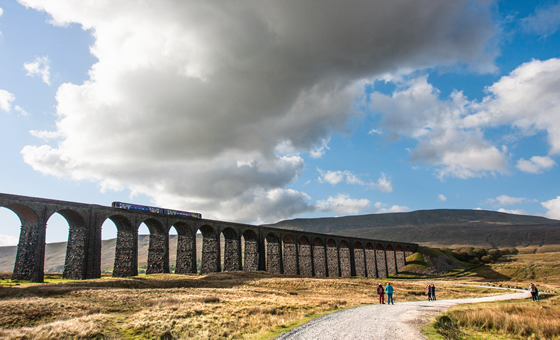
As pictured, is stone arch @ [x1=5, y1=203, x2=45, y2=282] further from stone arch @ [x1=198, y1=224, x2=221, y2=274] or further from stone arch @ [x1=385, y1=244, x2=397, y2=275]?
stone arch @ [x1=385, y1=244, x2=397, y2=275]

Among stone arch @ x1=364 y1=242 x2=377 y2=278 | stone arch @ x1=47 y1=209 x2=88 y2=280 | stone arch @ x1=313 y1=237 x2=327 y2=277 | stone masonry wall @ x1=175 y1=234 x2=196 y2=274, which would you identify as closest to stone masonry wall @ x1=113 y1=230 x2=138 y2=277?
stone arch @ x1=47 y1=209 x2=88 y2=280

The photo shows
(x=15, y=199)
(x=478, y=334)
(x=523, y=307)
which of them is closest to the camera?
(x=478, y=334)

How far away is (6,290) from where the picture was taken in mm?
23719

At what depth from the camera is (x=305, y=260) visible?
235ft

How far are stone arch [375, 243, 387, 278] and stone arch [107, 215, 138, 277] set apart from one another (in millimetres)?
68494

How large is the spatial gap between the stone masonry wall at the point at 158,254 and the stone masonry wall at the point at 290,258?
89.9 feet

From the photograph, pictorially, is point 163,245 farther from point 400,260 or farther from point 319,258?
point 400,260

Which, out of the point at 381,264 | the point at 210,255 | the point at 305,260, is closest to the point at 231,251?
the point at 210,255

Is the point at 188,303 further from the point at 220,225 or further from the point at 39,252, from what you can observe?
the point at 220,225

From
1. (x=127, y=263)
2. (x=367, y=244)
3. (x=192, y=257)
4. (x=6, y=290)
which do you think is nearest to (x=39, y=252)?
(x=127, y=263)

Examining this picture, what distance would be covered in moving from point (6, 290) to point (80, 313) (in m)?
9.96

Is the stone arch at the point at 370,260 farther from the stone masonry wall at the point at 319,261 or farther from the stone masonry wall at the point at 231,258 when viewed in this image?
the stone masonry wall at the point at 231,258

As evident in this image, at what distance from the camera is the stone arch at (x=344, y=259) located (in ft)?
267

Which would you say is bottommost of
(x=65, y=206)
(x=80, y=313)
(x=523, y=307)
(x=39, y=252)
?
(x=523, y=307)
